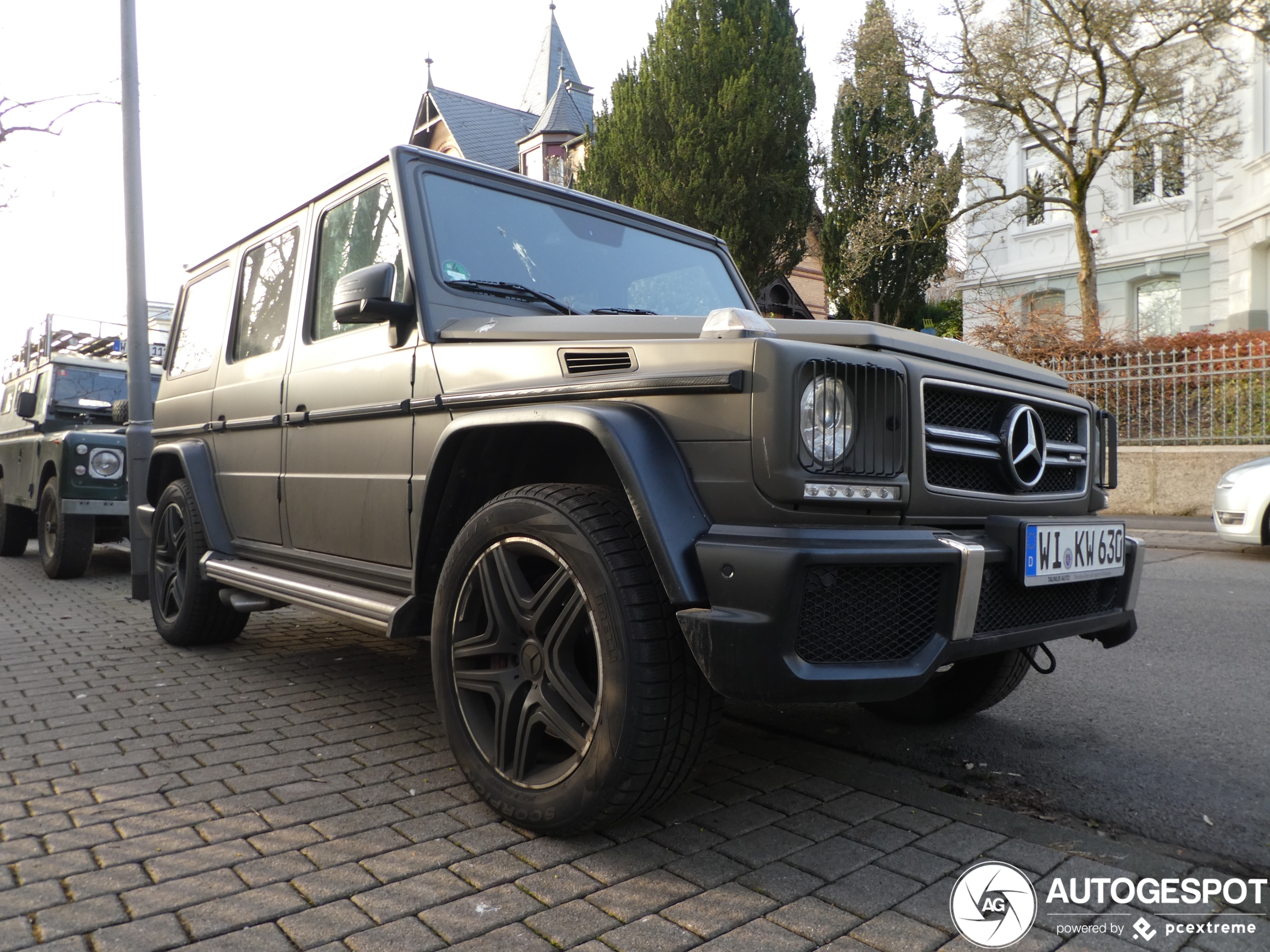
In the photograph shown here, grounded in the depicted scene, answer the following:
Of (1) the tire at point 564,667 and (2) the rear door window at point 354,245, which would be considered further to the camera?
(2) the rear door window at point 354,245

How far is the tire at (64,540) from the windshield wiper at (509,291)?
248 inches

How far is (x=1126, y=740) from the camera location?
11.0 ft

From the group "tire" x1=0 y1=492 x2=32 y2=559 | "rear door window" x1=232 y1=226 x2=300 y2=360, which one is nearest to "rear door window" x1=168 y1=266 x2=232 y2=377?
"rear door window" x1=232 y1=226 x2=300 y2=360

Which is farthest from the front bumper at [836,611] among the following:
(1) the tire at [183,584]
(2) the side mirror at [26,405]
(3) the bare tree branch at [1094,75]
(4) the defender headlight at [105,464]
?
(3) the bare tree branch at [1094,75]

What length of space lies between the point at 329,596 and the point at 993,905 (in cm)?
233

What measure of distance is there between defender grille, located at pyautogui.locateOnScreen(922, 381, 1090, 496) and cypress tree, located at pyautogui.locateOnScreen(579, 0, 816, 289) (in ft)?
60.4

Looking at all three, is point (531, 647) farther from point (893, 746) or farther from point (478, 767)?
point (893, 746)

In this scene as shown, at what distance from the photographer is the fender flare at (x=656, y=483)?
218 cm

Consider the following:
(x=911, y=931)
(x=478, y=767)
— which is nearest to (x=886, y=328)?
(x=911, y=931)

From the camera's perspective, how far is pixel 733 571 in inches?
83.3

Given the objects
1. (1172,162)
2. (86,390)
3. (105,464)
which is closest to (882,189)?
(1172,162)

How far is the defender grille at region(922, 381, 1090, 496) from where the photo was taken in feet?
8.06

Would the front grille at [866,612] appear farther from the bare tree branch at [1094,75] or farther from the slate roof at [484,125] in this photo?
the slate roof at [484,125]

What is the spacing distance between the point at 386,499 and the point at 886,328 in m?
1.73
